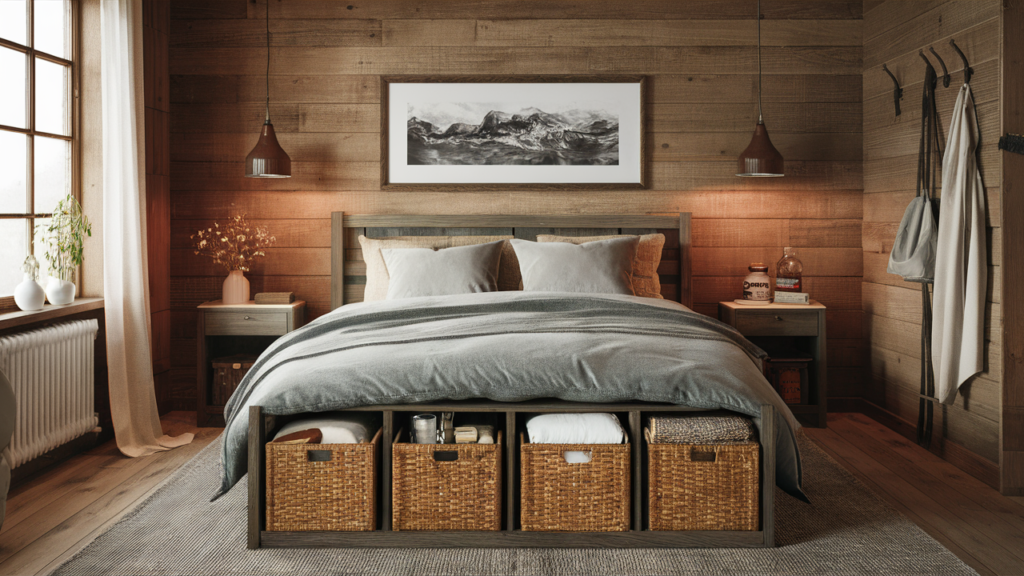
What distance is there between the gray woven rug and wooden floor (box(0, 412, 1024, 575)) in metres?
0.11

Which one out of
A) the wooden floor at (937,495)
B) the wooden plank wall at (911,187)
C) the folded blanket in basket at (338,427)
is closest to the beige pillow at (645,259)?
the wooden floor at (937,495)

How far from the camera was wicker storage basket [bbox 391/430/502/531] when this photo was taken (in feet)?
7.30

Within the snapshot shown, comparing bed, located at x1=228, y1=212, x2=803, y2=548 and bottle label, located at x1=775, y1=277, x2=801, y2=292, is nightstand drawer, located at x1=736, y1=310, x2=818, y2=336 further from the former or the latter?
bed, located at x1=228, y1=212, x2=803, y2=548

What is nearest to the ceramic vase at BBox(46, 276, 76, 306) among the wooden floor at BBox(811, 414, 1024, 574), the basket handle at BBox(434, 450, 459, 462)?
the basket handle at BBox(434, 450, 459, 462)

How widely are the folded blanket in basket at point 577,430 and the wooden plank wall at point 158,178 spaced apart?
104 inches

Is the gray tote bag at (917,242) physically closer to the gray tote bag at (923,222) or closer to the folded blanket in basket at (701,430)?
the gray tote bag at (923,222)

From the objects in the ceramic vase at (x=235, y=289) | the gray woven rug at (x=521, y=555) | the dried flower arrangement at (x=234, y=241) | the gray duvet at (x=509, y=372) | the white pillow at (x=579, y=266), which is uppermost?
the dried flower arrangement at (x=234, y=241)

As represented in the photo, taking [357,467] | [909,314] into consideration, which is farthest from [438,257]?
[909,314]

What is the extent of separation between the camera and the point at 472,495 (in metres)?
2.24

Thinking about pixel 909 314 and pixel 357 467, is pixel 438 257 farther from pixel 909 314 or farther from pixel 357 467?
pixel 909 314

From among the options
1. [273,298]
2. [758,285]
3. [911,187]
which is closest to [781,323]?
[758,285]

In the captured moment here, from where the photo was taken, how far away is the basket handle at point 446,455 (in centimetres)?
223

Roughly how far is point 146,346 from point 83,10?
62.9 inches

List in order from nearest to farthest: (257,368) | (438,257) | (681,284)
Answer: (257,368) < (438,257) < (681,284)
